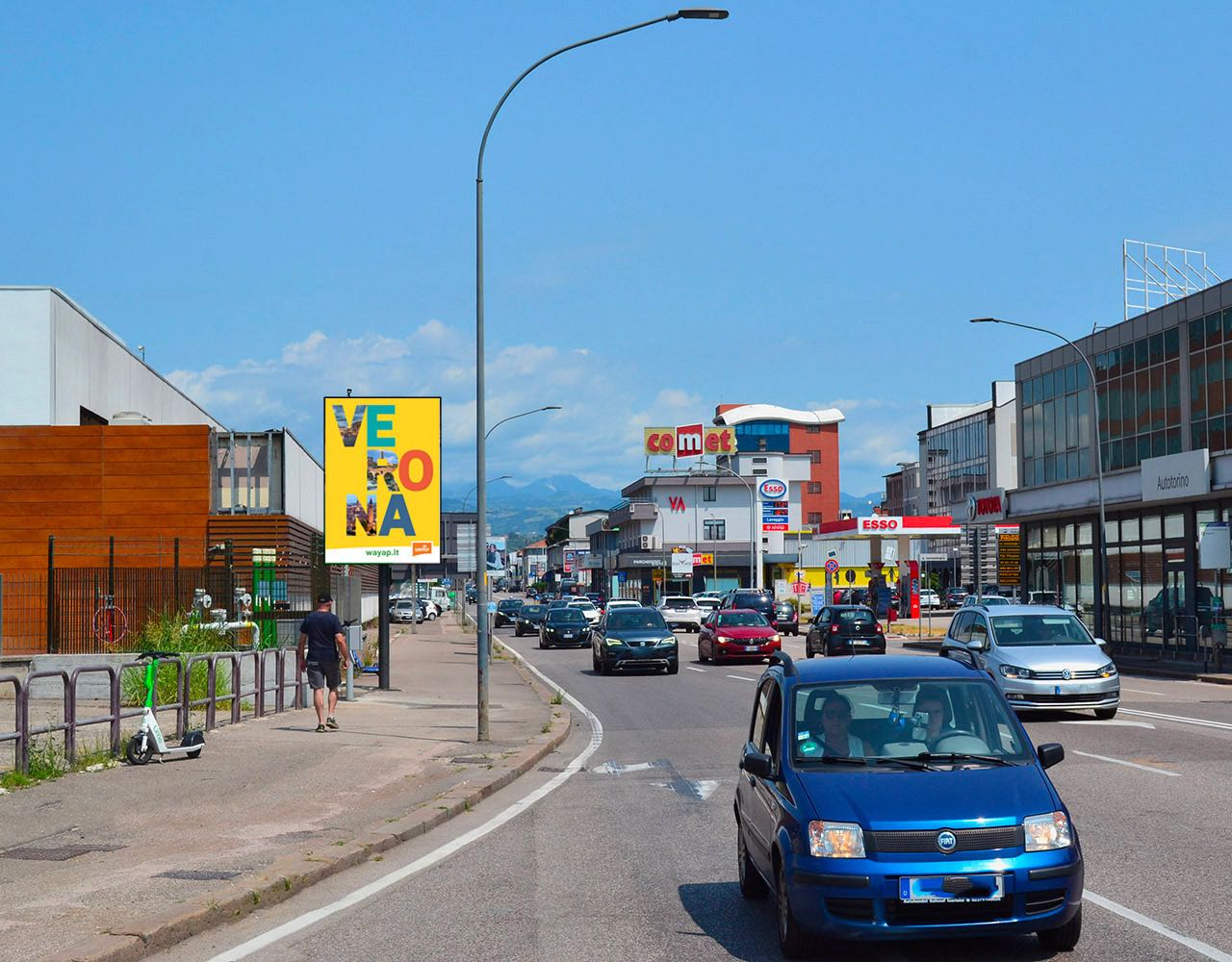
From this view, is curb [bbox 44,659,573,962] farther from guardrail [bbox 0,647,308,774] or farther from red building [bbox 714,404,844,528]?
red building [bbox 714,404,844,528]

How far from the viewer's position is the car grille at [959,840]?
262 inches

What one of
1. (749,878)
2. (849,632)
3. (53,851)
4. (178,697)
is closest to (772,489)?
(849,632)

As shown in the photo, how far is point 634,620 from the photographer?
121 ft

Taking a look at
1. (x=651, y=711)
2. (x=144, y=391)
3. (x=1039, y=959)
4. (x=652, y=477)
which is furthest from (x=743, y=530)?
(x=1039, y=959)

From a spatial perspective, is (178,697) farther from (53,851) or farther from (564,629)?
(564,629)

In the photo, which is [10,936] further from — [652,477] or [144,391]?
[652,477]

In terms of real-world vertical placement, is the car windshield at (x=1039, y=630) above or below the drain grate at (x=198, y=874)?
above

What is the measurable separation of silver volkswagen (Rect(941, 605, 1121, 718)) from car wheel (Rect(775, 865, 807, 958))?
1424 cm

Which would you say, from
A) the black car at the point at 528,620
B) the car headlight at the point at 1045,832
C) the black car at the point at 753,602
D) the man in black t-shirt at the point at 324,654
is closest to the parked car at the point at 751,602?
the black car at the point at 753,602

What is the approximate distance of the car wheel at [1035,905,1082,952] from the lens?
693cm

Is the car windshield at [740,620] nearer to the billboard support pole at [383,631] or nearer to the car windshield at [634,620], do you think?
the car windshield at [634,620]

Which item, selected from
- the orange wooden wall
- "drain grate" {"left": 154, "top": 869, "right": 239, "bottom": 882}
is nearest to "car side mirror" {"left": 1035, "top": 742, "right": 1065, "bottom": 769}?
"drain grate" {"left": 154, "top": 869, "right": 239, "bottom": 882}

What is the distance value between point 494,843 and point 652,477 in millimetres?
111280

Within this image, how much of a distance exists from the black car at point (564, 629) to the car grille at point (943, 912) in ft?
156
